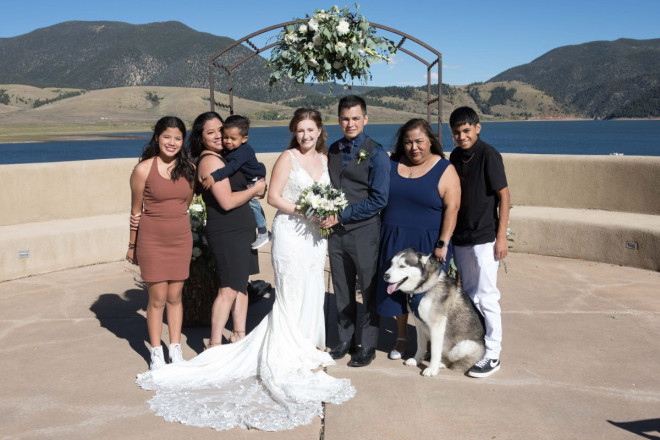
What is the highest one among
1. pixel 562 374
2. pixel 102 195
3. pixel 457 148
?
pixel 457 148

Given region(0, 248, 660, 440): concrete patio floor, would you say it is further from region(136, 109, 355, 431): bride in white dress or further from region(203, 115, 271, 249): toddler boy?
region(203, 115, 271, 249): toddler boy

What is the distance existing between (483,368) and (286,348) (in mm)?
1525

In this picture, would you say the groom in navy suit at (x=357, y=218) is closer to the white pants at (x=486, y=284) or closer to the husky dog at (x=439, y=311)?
the husky dog at (x=439, y=311)

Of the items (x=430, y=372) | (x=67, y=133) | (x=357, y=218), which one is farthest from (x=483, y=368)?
(x=67, y=133)

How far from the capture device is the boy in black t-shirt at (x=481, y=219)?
4449mm

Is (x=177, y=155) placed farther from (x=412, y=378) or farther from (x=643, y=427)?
(x=643, y=427)

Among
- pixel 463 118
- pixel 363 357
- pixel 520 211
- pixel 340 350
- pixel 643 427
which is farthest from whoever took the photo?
pixel 520 211

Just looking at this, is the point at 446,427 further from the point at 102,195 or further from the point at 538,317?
the point at 102,195

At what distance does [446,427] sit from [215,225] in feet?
7.49

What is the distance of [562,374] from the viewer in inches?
185

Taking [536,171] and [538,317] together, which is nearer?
[538,317]

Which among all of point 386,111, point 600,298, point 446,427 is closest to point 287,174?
point 446,427

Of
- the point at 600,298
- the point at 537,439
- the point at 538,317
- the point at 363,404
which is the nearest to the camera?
the point at 537,439

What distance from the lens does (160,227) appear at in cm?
450
